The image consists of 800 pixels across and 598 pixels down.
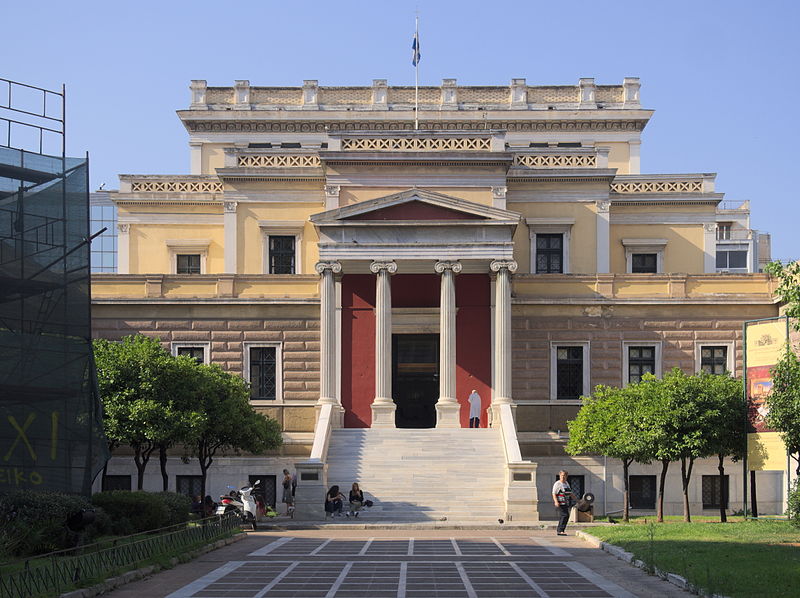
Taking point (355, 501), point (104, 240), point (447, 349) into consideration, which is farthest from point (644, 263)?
point (104, 240)

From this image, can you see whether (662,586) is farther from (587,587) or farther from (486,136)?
(486,136)

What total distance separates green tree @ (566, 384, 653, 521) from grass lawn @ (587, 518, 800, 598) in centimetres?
528

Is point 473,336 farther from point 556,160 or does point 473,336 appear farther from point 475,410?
point 556,160

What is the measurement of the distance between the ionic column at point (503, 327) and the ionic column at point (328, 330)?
6.14 m

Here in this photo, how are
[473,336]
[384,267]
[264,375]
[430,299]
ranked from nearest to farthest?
[384,267]
[264,375]
[473,336]
[430,299]

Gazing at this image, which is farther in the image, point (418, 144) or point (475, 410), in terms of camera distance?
point (418, 144)

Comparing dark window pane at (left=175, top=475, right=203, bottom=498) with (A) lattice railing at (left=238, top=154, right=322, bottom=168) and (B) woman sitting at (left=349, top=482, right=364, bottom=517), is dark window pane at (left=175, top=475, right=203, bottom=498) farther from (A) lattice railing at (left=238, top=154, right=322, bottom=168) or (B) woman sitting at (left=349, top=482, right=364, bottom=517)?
(A) lattice railing at (left=238, top=154, right=322, bottom=168)

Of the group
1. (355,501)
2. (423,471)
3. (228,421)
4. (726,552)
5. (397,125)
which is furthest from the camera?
(397,125)

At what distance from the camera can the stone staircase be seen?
3812 centimetres

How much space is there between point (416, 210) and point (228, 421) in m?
11.4

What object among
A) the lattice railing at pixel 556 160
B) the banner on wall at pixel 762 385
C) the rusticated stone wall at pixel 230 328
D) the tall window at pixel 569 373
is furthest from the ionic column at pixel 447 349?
the banner on wall at pixel 762 385

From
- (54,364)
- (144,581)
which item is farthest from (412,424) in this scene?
(144,581)

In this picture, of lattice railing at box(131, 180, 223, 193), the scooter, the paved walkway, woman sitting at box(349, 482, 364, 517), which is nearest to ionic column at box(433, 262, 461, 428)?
woman sitting at box(349, 482, 364, 517)

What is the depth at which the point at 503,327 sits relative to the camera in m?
44.5
